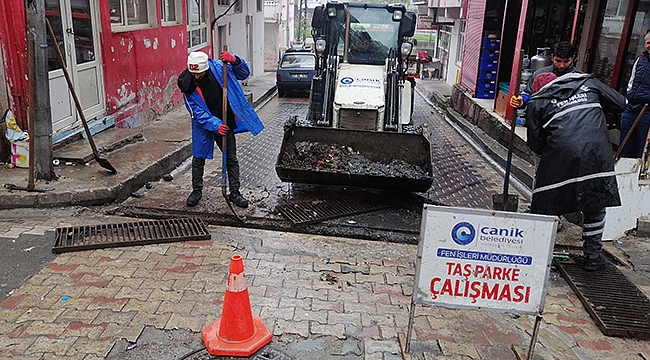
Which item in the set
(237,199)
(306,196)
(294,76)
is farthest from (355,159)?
(294,76)

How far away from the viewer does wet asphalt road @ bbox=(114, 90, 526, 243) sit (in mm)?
5297

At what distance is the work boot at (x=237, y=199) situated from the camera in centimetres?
561

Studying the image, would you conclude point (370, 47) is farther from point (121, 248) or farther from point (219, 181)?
point (121, 248)

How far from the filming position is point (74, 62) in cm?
676

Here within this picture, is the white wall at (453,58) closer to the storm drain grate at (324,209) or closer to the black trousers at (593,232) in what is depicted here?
the storm drain grate at (324,209)

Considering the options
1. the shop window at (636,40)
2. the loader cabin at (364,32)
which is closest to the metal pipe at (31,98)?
the loader cabin at (364,32)

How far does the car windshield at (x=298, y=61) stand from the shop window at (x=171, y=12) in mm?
5336

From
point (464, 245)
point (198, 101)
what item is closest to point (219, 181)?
point (198, 101)

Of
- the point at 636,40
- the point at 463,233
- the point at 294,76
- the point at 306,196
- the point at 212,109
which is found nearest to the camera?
the point at 463,233

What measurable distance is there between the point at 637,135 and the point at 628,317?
120 inches

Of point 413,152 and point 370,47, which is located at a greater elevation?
point 370,47

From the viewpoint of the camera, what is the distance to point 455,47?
19500 millimetres

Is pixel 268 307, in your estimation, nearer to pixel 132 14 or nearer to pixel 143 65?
pixel 143 65

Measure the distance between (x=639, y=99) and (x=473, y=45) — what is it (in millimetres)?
8063
